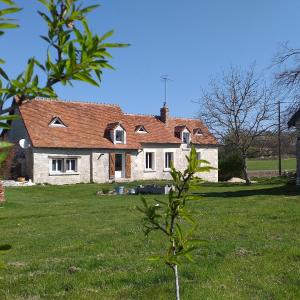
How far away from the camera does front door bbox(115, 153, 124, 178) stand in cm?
4091

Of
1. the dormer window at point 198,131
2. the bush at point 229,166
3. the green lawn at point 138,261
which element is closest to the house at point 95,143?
the dormer window at point 198,131

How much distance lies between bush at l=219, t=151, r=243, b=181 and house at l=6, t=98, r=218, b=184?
126 cm

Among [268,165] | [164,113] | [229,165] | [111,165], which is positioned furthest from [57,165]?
[268,165]

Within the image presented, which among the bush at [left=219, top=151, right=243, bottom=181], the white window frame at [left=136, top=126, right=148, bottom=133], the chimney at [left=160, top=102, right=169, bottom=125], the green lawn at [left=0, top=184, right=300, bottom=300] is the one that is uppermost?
the chimney at [left=160, top=102, right=169, bottom=125]

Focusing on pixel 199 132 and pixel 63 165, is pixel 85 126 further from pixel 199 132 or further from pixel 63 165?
pixel 199 132

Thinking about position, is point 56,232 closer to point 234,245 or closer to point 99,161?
point 234,245

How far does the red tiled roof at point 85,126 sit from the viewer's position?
36438mm

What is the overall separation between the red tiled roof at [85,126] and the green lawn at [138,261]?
2257 cm

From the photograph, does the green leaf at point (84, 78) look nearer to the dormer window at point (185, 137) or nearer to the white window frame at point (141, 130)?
the white window frame at point (141, 130)

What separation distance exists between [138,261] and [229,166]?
42.4 m

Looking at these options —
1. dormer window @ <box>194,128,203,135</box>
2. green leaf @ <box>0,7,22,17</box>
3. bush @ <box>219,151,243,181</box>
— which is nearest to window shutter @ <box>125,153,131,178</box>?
dormer window @ <box>194,128,203,135</box>

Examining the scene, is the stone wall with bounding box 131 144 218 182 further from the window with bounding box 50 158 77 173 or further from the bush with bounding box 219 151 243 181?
the window with bounding box 50 158 77 173

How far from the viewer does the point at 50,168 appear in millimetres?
35938

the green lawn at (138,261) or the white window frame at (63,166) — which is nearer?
the green lawn at (138,261)
